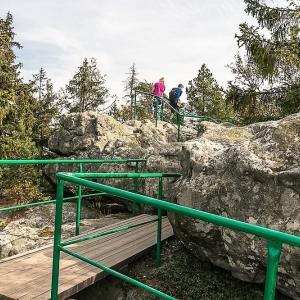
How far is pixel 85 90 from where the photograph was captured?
74.9ft

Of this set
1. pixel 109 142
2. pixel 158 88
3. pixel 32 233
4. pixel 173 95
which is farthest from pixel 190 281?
pixel 173 95

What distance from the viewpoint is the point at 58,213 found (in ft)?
8.20

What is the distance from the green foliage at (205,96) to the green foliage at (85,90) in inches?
322

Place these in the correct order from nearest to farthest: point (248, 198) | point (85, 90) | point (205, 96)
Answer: point (248, 198) → point (85, 90) → point (205, 96)

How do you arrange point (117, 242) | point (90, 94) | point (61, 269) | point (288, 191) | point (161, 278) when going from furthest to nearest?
point (90, 94) < point (117, 242) < point (161, 278) < point (61, 269) < point (288, 191)

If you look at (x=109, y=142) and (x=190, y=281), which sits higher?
(x=109, y=142)

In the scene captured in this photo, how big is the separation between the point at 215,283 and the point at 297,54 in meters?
8.24

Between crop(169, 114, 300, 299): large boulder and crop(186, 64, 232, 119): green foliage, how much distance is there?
73.5ft

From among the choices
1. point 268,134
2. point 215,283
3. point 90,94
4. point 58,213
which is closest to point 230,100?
point 268,134

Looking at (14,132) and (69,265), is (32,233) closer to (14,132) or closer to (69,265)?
(69,265)

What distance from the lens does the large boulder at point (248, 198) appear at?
293 centimetres

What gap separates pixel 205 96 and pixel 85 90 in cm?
1051

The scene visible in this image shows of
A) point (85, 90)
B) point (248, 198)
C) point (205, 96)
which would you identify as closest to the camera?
point (248, 198)

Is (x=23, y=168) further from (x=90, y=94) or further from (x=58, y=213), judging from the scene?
(x=58, y=213)
